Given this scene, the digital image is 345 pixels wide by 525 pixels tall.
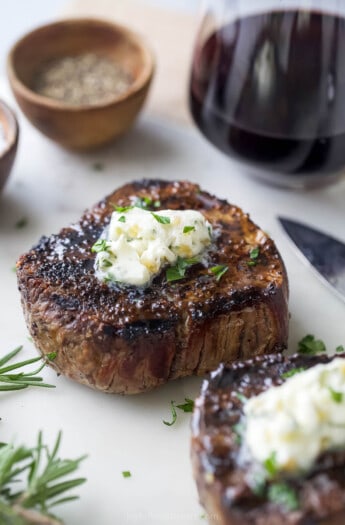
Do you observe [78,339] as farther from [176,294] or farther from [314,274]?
[314,274]

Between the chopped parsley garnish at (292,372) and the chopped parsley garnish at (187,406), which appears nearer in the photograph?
the chopped parsley garnish at (292,372)

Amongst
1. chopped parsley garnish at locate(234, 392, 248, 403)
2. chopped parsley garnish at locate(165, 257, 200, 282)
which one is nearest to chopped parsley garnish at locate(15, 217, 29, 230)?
chopped parsley garnish at locate(165, 257, 200, 282)

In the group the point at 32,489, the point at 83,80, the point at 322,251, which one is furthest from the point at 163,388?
the point at 83,80

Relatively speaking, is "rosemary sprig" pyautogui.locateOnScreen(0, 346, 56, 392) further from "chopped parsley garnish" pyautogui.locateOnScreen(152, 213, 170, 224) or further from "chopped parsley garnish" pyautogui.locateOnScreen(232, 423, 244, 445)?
"chopped parsley garnish" pyautogui.locateOnScreen(232, 423, 244, 445)

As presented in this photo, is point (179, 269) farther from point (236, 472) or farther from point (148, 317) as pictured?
point (236, 472)

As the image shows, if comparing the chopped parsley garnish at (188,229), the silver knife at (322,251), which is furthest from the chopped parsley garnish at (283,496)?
the silver knife at (322,251)

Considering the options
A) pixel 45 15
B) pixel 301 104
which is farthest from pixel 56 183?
pixel 45 15

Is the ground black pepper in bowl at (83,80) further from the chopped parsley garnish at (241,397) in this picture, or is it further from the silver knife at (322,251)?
the chopped parsley garnish at (241,397)

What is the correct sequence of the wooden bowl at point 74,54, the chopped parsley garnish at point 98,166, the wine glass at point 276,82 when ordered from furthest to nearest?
the chopped parsley garnish at point 98,166 → the wooden bowl at point 74,54 → the wine glass at point 276,82
